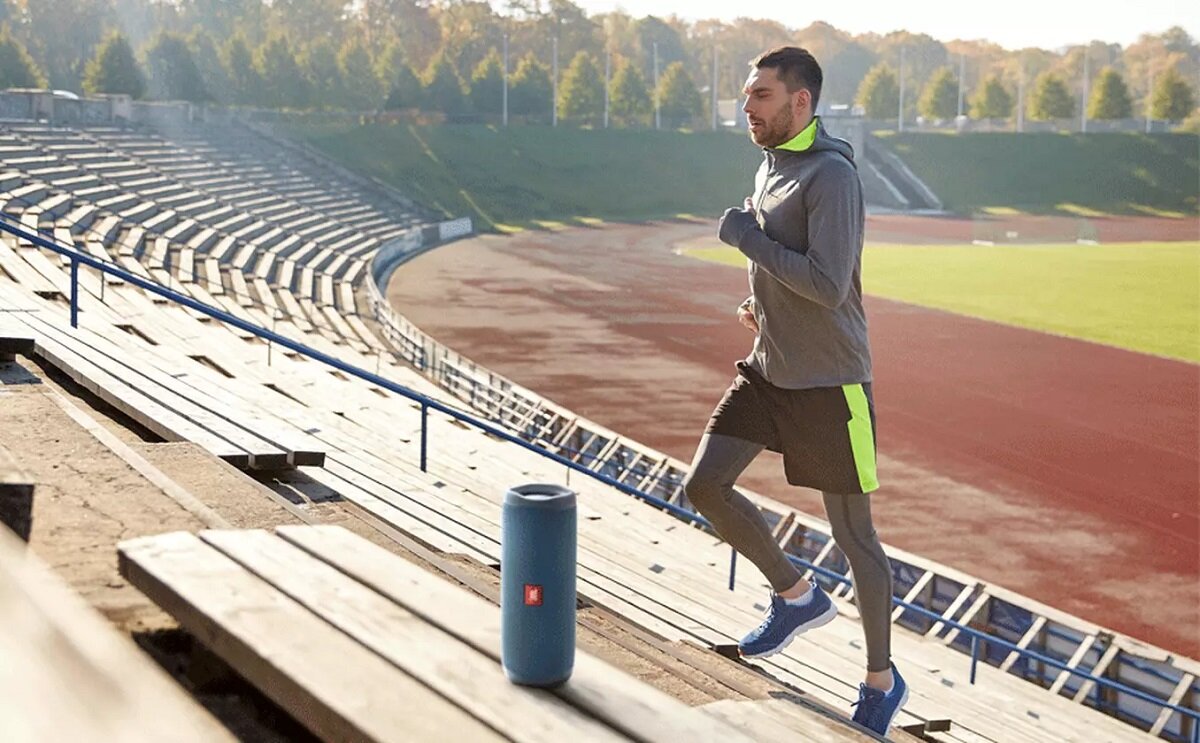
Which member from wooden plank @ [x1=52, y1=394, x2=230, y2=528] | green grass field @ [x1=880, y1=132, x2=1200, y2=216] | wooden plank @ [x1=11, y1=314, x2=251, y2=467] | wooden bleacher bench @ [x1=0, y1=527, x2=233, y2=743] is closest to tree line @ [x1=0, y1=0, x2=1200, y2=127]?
green grass field @ [x1=880, y1=132, x2=1200, y2=216]

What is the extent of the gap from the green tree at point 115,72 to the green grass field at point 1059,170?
50812mm

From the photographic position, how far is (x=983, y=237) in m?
68.0

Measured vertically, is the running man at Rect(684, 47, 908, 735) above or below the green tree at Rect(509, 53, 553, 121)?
below

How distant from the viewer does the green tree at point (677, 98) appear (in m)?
103

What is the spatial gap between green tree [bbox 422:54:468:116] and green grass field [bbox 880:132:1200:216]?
32339 millimetres

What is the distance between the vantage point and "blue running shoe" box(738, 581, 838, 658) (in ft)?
16.3

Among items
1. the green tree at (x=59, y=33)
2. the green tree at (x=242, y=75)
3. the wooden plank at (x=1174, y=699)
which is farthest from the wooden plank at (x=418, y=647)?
the green tree at (x=59, y=33)

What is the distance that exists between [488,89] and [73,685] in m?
92.7

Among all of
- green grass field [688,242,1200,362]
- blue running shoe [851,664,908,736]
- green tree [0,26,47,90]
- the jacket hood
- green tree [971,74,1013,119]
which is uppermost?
green tree [971,74,1013,119]

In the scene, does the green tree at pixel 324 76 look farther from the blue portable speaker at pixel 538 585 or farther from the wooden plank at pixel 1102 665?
the blue portable speaker at pixel 538 585

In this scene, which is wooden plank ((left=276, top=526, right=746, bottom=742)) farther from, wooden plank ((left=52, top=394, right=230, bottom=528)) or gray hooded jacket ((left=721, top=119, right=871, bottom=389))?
gray hooded jacket ((left=721, top=119, right=871, bottom=389))

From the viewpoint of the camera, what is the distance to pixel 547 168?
81.8 metres

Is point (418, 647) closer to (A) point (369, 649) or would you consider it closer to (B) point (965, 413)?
(A) point (369, 649)

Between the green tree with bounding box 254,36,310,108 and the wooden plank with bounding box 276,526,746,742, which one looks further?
the green tree with bounding box 254,36,310,108
